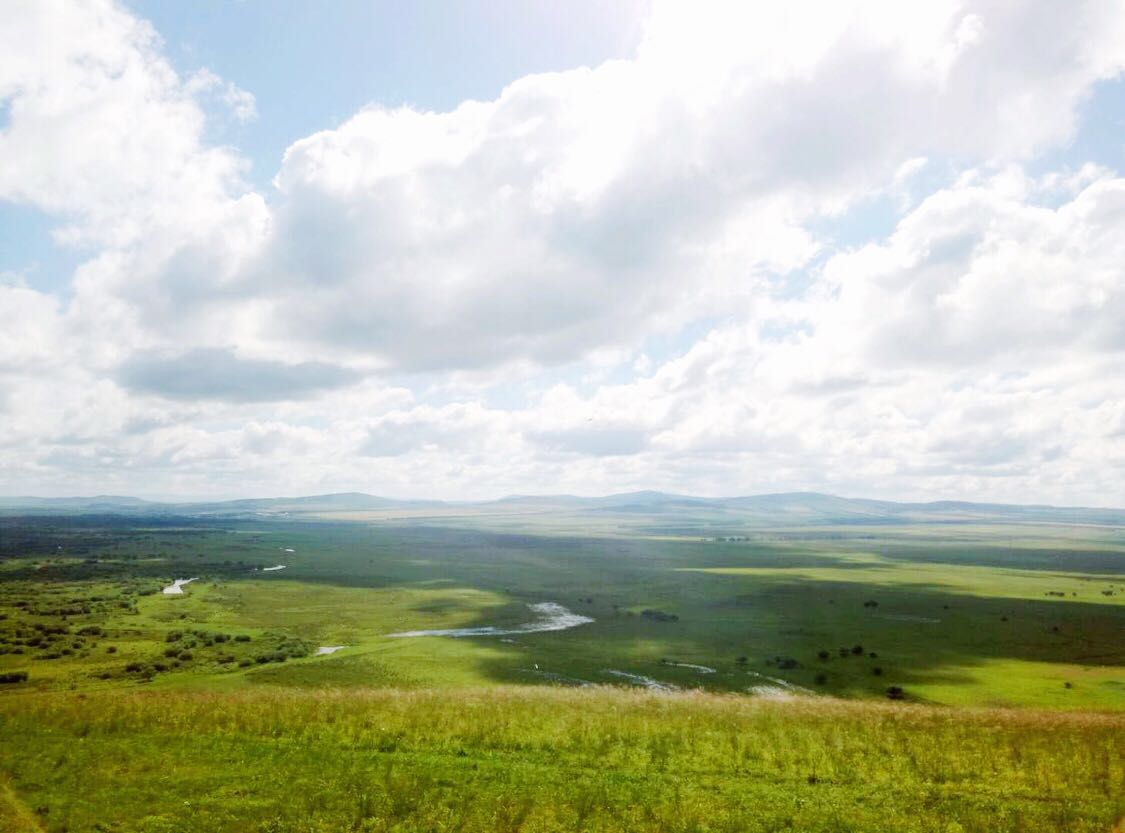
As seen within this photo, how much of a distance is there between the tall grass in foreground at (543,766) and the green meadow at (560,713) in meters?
0.15

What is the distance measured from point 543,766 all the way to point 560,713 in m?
8.56

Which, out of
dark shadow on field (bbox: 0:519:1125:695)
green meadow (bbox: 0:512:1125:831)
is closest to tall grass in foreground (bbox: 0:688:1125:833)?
green meadow (bbox: 0:512:1125:831)

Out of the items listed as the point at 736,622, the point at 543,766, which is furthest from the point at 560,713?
the point at 736,622

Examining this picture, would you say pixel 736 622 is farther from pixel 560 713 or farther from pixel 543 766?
pixel 543 766

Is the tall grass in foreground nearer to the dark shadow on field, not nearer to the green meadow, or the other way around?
the green meadow

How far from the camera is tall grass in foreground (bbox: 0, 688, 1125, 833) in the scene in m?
26.1

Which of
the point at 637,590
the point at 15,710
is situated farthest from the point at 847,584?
the point at 15,710

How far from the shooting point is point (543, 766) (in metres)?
31.6

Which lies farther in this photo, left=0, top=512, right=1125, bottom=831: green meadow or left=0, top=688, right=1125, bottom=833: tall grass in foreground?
left=0, top=512, right=1125, bottom=831: green meadow

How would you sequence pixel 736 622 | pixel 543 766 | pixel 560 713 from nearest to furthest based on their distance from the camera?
pixel 543 766 → pixel 560 713 → pixel 736 622

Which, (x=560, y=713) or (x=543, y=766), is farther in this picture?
(x=560, y=713)

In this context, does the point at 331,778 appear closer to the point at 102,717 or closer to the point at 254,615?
the point at 102,717

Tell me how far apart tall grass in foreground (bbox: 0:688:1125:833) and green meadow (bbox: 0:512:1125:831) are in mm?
153

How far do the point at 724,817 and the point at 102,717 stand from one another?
107ft
